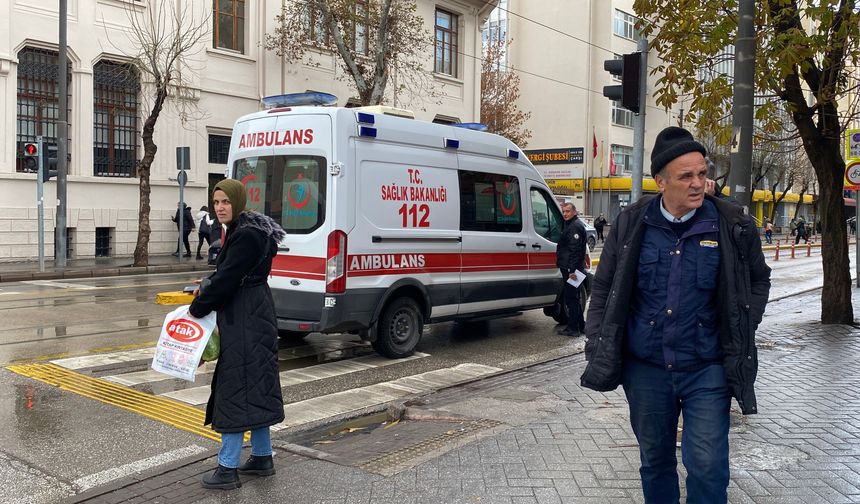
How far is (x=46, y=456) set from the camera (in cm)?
477

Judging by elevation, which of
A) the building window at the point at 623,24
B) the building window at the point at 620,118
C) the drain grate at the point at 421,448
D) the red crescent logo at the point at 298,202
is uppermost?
the building window at the point at 623,24

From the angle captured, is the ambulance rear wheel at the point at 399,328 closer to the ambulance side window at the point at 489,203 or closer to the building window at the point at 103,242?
the ambulance side window at the point at 489,203

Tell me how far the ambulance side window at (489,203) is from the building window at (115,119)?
50.2ft

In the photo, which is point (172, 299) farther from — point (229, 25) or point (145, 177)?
point (229, 25)

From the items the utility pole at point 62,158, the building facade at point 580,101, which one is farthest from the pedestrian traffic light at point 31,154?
the building facade at point 580,101

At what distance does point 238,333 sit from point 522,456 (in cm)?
192

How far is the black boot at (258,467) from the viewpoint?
175 inches

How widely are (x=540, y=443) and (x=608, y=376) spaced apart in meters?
1.92

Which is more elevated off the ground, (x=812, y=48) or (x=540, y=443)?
(x=812, y=48)

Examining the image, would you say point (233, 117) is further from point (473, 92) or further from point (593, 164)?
point (593, 164)

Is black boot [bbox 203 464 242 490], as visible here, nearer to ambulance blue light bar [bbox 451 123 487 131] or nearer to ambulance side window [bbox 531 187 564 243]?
ambulance blue light bar [bbox 451 123 487 131]

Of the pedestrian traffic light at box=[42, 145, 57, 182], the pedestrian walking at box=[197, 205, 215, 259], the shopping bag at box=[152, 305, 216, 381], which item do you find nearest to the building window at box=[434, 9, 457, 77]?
the pedestrian walking at box=[197, 205, 215, 259]

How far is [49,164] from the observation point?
18.0 metres

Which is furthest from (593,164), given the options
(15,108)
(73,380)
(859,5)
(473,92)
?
(73,380)
